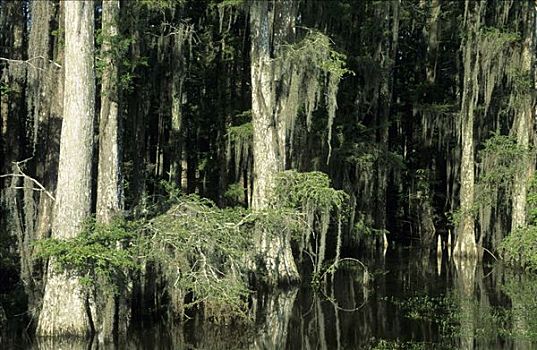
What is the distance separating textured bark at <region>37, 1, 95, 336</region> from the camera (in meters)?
8.60

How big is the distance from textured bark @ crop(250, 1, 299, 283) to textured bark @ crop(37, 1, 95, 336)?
4.31m

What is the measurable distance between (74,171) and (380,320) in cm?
473

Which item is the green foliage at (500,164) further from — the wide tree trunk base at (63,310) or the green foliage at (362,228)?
the wide tree trunk base at (63,310)

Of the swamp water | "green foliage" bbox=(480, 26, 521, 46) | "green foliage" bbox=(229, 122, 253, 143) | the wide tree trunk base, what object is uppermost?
"green foliage" bbox=(480, 26, 521, 46)

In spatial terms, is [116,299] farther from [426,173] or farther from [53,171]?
[426,173]

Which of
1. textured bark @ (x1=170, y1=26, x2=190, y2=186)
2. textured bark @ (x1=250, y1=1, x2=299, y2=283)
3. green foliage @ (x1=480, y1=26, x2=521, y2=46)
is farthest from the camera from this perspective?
green foliage @ (x1=480, y1=26, x2=521, y2=46)

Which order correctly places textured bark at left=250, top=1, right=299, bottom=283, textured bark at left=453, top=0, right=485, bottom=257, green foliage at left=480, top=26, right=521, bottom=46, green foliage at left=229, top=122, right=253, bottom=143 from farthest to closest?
textured bark at left=453, top=0, right=485, bottom=257
green foliage at left=480, top=26, right=521, bottom=46
green foliage at left=229, top=122, right=253, bottom=143
textured bark at left=250, top=1, right=299, bottom=283

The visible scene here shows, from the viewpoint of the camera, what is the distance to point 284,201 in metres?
11.7

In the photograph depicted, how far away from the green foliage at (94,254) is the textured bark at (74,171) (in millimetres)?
195

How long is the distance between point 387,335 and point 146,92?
8.39 meters

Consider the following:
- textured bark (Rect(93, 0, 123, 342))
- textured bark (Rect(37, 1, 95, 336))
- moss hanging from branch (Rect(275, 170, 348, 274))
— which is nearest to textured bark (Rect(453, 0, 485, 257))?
moss hanging from branch (Rect(275, 170, 348, 274))

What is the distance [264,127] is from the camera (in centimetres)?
1305

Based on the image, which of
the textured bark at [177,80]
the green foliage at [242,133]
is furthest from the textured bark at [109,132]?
the green foliage at [242,133]

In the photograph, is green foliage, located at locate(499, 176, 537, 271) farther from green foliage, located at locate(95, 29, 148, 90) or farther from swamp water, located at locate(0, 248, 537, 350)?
green foliage, located at locate(95, 29, 148, 90)
